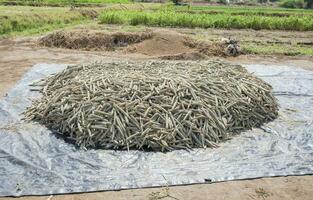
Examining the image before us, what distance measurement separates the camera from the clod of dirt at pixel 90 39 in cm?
1269

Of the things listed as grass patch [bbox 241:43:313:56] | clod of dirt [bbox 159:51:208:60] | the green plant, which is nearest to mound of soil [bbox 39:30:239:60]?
clod of dirt [bbox 159:51:208:60]

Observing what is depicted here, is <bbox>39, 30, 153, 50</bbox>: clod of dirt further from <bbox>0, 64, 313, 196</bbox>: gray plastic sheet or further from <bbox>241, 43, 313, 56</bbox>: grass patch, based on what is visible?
<bbox>0, 64, 313, 196</bbox>: gray plastic sheet

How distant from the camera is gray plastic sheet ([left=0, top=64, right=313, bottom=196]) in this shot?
4.09 meters

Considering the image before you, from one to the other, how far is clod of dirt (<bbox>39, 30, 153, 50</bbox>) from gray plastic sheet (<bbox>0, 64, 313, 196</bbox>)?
7039 millimetres

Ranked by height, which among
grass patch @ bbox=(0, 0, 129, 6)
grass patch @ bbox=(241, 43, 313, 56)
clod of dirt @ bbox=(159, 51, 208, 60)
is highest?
grass patch @ bbox=(0, 0, 129, 6)

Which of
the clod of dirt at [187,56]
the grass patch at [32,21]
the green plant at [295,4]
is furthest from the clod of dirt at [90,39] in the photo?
the green plant at [295,4]

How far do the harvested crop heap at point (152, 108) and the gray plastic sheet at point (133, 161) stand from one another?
0.18 metres

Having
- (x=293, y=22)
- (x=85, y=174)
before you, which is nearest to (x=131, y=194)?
(x=85, y=174)

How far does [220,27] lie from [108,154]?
14.6 metres

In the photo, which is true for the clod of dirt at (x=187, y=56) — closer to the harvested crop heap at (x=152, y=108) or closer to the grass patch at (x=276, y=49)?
the grass patch at (x=276, y=49)

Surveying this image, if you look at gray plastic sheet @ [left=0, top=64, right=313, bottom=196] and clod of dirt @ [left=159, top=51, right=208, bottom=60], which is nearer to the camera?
gray plastic sheet @ [left=0, top=64, right=313, bottom=196]

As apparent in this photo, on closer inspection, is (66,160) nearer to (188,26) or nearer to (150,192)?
(150,192)

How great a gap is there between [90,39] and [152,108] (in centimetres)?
810

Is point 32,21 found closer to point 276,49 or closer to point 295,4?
point 276,49
